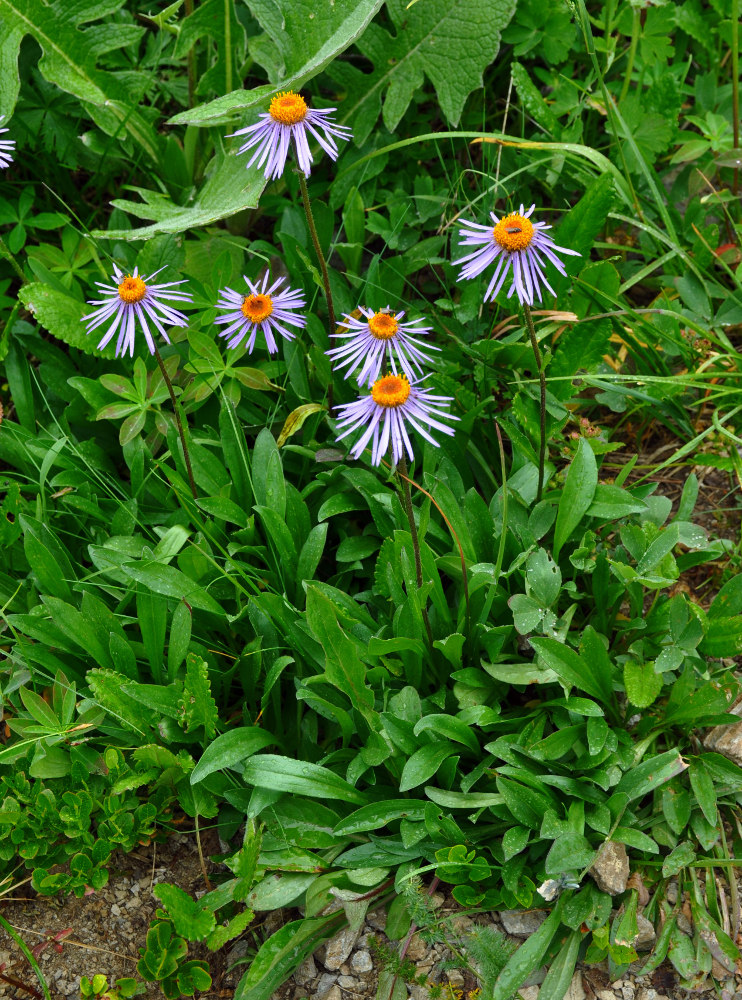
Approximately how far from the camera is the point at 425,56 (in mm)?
2938

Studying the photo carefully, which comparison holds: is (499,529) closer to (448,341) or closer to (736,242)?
(448,341)

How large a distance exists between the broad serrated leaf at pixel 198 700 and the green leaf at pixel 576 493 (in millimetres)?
970

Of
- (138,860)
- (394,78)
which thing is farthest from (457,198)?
(138,860)

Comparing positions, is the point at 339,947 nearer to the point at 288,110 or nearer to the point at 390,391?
the point at 390,391

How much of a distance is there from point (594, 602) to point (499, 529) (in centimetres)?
34

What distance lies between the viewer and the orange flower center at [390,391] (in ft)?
5.94

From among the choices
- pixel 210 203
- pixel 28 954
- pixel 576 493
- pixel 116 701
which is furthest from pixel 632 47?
pixel 28 954

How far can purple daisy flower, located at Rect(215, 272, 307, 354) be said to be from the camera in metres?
2.45

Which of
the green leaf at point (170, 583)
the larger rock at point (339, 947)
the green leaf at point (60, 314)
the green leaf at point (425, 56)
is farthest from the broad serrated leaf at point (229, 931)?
Answer: the green leaf at point (425, 56)

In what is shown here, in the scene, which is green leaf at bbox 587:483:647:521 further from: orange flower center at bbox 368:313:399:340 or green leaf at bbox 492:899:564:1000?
green leaf at bbox 492:899:564:1000

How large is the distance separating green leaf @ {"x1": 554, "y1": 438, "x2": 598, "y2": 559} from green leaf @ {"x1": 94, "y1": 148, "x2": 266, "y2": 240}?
1.15 m

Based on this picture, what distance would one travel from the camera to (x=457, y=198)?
2.99m

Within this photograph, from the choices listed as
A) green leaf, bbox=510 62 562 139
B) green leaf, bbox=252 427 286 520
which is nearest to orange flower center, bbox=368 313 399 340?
green leaf, bbox=252 427 286 520

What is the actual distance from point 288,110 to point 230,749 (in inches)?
61.5
